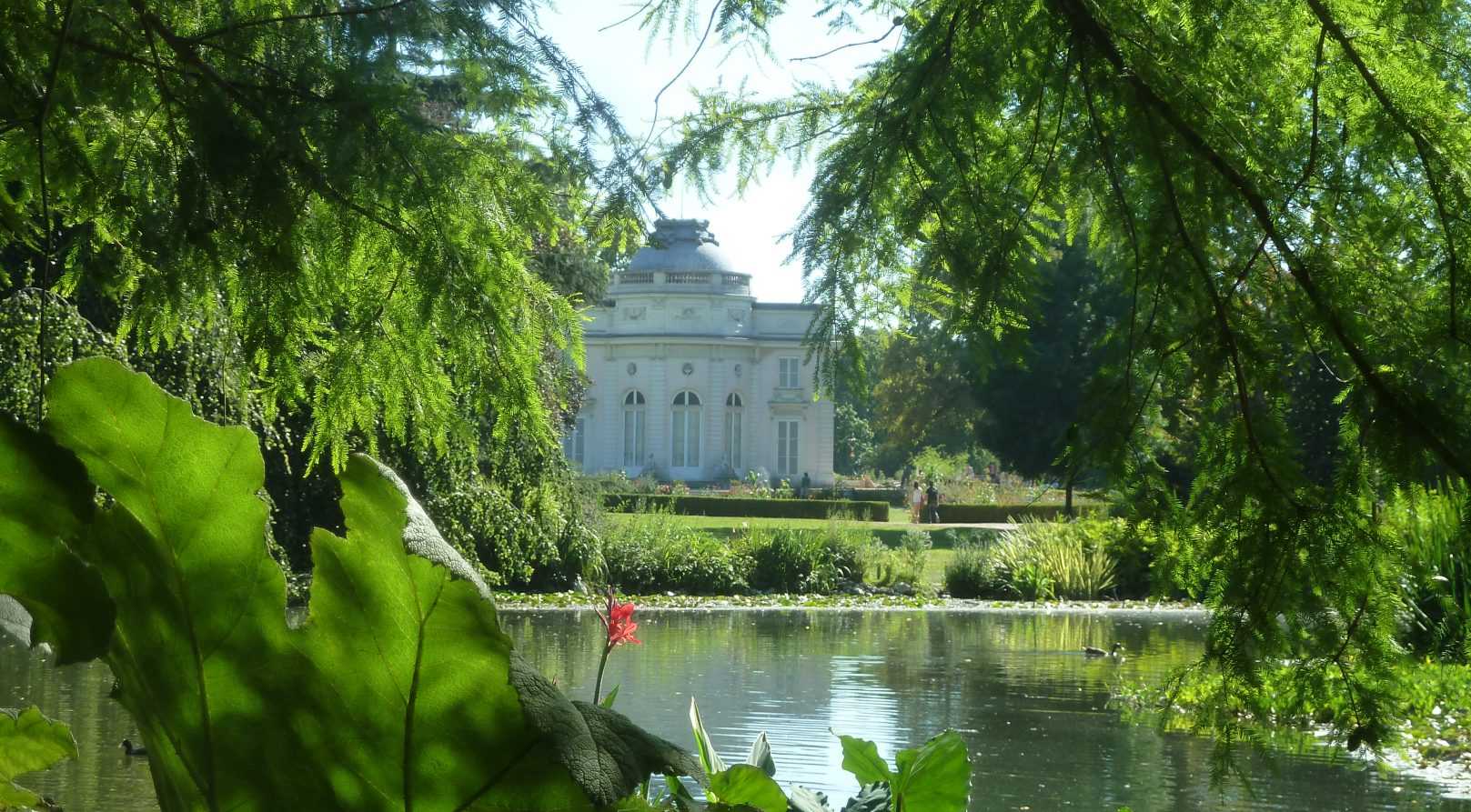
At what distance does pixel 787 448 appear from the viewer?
4422 centimetres

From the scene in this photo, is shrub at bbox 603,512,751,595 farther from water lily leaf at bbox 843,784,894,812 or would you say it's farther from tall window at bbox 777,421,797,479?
tall window at bbox 777,421,797,479

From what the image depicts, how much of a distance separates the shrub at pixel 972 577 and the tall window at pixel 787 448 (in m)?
26.5

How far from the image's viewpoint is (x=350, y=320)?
146 inches

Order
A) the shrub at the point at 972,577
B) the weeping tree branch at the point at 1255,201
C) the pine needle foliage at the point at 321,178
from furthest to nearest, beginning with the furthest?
1. the shrub at the point at 972,577
2. the pine needle foliage at the point at 321,178
3. the weeping tree branch at the point at 1255,201

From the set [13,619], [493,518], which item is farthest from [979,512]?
[13,619]

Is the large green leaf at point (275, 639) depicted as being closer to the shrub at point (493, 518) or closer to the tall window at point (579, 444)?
the shrub at point (493, 518)

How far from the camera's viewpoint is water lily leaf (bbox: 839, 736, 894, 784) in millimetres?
1220

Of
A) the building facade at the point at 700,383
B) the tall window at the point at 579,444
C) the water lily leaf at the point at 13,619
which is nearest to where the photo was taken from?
the water lily leaf at the point at 13,619

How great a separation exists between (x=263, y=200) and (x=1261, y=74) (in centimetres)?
235

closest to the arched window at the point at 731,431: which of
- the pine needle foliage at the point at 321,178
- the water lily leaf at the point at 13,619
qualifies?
the pine needle foliage at the point at 321,178

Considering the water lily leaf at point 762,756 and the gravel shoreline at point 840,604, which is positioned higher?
the water lily leaf at point 762,756

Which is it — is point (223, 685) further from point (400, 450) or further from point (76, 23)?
point (400, 450)

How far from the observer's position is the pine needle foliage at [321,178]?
3135 mm

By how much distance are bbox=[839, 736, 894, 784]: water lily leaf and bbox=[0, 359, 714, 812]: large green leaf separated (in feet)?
2.71
